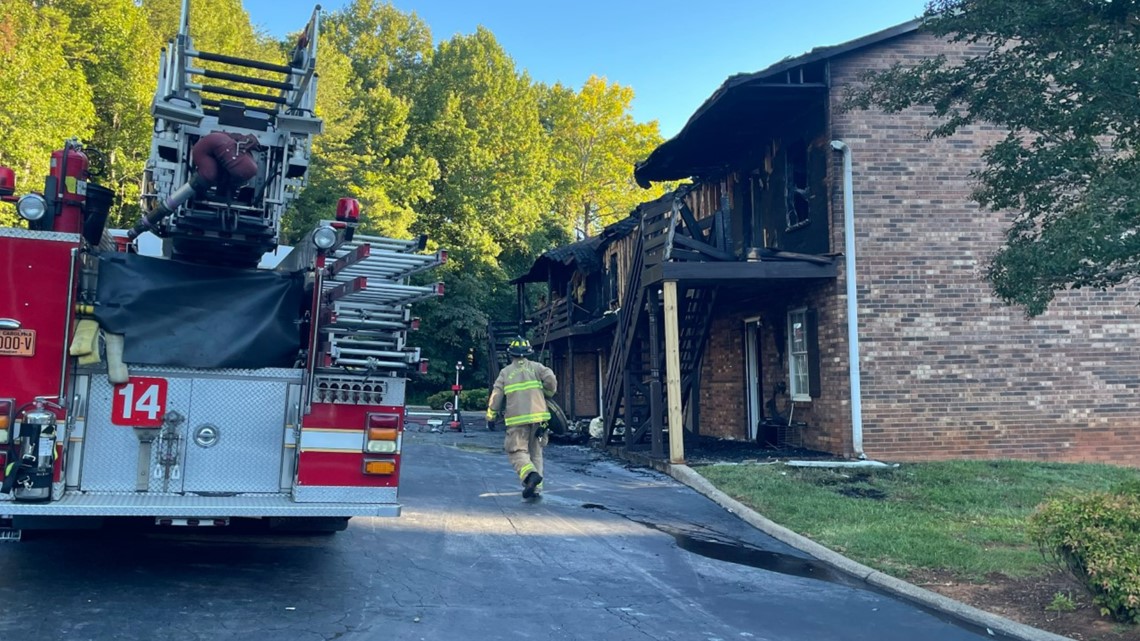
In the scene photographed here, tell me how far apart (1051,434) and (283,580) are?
11270mm

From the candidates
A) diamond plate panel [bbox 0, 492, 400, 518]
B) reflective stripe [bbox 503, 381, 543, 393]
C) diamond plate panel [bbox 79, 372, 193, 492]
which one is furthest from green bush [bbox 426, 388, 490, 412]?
diamond plate panel [bbox 79, 372, 193, 492]

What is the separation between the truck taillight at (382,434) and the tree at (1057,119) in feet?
14.9

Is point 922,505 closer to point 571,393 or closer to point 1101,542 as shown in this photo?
point 1101,542

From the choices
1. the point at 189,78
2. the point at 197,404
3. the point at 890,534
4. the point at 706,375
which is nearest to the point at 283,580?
the point at 197,404

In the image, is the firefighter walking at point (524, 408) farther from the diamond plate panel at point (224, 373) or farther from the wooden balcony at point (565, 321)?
the wooden balcony at point (565, 321)

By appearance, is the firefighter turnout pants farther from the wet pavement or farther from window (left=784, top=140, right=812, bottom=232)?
Result: window (left=784, top=140, right=812, bottom=232)

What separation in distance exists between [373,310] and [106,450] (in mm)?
1823

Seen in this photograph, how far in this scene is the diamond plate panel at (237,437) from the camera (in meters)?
5.91

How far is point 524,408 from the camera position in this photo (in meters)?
9.66

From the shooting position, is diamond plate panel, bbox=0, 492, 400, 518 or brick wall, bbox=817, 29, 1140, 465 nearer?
diamond plate panel, bbox=0, 492, 400, 518

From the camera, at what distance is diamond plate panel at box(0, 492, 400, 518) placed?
17.4 feet

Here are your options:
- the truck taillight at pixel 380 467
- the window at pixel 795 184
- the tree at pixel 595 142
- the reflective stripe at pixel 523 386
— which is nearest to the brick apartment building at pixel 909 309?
the window at pixel 795 184

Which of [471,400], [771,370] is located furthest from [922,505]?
[471,400]

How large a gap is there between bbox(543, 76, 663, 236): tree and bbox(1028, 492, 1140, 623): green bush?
1629 inches
